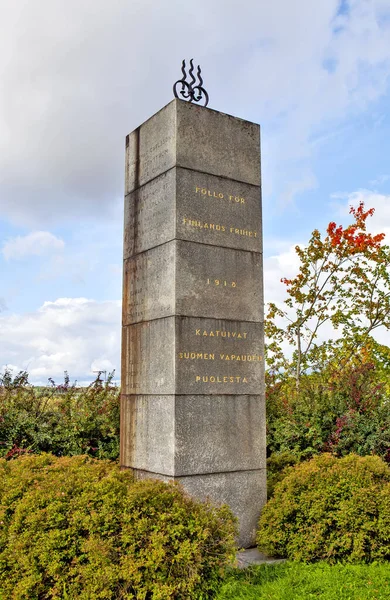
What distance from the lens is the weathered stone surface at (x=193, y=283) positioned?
6152 millimetres

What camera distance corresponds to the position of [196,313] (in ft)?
20.3

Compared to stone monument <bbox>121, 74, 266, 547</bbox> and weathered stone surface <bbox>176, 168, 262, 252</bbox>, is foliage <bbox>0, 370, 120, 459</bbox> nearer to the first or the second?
stone monument <bbox>121, 74, 266, 547</bbox>

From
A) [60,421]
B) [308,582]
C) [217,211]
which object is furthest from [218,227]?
[60,421]

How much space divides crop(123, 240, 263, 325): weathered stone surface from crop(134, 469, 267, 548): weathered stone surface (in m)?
1.69

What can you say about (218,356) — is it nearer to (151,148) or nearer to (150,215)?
(150,215)

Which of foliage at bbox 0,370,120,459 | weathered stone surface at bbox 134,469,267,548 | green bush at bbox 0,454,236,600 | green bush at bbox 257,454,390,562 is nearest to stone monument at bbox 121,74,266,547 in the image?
weathered stone surface at bbox 134,469,267,548

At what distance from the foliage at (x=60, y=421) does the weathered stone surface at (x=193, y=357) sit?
6.52 feet

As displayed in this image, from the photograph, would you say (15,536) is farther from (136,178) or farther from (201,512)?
(136,178)

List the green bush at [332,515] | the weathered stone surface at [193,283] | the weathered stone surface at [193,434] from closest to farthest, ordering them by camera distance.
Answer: the green bush at [332,515] < the weathered stone surface at [193,434] < the weathered stone surface at [193,283]

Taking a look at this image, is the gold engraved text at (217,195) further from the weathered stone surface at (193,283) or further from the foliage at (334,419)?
the foliage at (334,419)

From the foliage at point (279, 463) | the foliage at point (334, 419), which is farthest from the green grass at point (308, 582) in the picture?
the foliage at point (334, 419)

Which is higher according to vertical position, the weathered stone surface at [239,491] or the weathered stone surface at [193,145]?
the weathered stone surface at [193,145]

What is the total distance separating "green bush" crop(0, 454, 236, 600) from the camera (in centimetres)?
424

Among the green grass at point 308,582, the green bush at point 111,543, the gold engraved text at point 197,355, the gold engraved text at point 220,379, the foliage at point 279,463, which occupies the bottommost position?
the green grass at point 308,582
